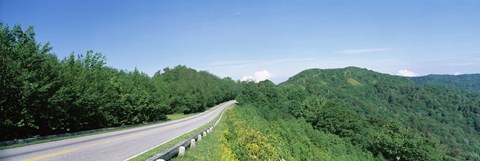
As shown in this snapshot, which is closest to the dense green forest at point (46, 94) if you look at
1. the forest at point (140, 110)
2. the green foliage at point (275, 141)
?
the forest at point (140, 110)

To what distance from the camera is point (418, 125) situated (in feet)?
520

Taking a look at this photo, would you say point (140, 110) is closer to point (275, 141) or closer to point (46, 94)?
point (46, 94)

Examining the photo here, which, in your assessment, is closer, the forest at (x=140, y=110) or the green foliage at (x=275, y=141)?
the green foliage at (x=275, y=141)

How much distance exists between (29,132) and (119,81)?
1969 centimetres

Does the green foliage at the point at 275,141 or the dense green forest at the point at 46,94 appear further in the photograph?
the dense green forest at the point at 46,94

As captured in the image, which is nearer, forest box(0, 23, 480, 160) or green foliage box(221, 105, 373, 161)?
green foliage box(221, 105, 373, 161)

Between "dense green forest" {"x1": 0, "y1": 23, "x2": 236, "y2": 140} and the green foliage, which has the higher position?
"dense green forest" {"x1": 0, "y1": 23, "x2": 236, "y2": 140}

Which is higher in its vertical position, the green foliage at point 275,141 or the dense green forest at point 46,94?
the dense green forest at point 46,94

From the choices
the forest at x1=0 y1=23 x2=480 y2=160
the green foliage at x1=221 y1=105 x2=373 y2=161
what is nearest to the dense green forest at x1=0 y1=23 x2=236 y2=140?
the forest at x1=0 y1=23 x2=480 y2=160

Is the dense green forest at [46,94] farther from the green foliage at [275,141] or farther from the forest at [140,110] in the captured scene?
the green foliage at [275,141]

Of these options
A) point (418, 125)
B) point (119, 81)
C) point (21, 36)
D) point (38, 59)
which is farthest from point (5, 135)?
point (418, 125)

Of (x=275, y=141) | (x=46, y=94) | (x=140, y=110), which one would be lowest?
(x=275, y=141)

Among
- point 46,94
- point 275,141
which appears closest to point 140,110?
point 46,94

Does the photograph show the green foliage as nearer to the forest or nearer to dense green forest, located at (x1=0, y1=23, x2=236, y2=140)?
the forest
